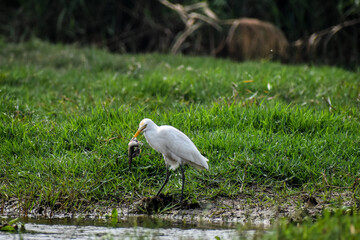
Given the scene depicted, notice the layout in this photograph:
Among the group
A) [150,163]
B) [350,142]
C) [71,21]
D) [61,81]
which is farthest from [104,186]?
[71,21]

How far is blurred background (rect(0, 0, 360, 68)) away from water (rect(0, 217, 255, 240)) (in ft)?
25.7

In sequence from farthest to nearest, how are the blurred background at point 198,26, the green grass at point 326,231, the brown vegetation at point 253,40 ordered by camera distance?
the blurred background at point 198,26 < the brown vegetation at point 253,40 < the green grass at point 326,231

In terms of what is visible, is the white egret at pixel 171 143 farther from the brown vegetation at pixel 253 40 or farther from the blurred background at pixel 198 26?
the blurred background at pixel 198 26

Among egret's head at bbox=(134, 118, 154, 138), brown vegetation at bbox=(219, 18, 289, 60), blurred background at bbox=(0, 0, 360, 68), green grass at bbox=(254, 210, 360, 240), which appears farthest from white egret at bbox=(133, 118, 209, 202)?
blurred background at bbox=(0, 0, 360, 68)

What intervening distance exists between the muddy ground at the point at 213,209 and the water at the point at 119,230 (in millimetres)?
189

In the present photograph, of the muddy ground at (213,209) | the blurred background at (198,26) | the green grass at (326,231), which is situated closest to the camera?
the green grass at (326,231)

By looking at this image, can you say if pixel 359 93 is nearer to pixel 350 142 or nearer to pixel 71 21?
pixel 350 142

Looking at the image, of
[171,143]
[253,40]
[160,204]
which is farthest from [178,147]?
[253,40]

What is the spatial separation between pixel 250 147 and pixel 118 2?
28.9 ft

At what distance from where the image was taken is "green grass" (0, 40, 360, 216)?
16.1ft

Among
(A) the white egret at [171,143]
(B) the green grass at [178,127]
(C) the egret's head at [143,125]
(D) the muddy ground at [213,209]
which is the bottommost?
(D) the muddy ground at [213,209]

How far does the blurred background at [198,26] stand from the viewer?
1178 centimetres

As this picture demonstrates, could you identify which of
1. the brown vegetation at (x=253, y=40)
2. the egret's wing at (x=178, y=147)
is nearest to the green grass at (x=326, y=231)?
the egret's wing at (x=178, y=147)

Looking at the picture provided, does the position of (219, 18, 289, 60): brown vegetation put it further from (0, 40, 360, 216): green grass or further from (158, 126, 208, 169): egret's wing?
(158, 126, 208, 169): egret's wing
